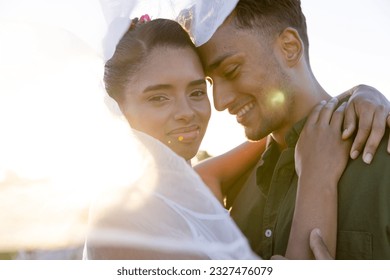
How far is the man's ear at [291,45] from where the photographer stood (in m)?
2.42

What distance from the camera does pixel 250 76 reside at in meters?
2.37

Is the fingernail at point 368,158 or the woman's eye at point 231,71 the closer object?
the fingernail at point 368,158

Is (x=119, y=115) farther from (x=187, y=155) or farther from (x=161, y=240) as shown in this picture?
(x=161, y=240)

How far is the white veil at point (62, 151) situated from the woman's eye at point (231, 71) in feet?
1.76

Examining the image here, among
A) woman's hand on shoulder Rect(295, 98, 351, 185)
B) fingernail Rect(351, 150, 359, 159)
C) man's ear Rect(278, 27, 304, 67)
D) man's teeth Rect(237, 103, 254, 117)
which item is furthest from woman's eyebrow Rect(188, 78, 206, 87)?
fingernail Rect(351, 150, 359, 159)

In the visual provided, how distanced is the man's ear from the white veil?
2.47 feet

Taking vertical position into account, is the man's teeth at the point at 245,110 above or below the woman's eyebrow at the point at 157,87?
below

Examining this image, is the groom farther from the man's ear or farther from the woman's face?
the woman's face

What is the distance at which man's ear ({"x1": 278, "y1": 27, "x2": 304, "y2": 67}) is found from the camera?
2416mm

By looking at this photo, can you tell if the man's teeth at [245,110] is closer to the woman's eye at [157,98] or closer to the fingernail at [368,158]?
the woman's eye at [157,98]

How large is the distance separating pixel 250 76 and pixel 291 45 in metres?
0.26

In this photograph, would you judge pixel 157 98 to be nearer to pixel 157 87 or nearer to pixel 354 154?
pixel 157 87

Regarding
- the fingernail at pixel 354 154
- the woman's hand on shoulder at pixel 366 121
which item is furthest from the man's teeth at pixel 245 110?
the fingernail at pixel 354 154

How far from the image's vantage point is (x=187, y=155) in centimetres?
246
